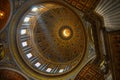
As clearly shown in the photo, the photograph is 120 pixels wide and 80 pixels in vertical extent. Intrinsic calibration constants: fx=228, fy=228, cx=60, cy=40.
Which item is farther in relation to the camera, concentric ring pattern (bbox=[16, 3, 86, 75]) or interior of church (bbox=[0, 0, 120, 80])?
concentric ring pattern (bbox=[16, 3, 86, 75])

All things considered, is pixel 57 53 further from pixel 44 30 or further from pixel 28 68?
pixel 28 68

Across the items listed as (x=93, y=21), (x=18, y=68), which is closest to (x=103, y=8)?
(x=93, y=21)

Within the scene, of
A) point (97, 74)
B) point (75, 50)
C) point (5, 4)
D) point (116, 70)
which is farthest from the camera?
point (75, 50)

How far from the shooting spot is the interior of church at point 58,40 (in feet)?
33.7

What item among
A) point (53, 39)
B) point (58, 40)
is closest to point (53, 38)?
point (53, 39)

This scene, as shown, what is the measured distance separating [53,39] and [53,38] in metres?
0.11

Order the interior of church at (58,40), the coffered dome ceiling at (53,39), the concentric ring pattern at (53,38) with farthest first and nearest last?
1. the concentric ring pattern at (53,38)
2. the coffered dome ceiling at (53,39)
3. the interior of church at (58,40)

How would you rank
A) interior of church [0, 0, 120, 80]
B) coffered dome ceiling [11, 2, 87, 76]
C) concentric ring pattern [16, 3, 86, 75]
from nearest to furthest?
1. interior of church [0, 0, 120, 80]
2. coffered dome ceiling [11, 2, 87, 76]
3. concentric ring pattern [16, 3, 86, 75]

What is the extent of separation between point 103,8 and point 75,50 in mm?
12113

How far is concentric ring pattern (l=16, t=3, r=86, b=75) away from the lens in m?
20.2

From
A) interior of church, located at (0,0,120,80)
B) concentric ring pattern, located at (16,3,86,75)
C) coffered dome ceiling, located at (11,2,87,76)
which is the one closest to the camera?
interior of church, located at (0,0,120,80)

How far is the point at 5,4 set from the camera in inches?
616

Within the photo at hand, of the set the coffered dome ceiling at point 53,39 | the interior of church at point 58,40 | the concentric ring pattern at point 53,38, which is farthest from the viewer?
the concentric ring pattern at point 53,38

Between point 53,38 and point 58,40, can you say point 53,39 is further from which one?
point 58,40
